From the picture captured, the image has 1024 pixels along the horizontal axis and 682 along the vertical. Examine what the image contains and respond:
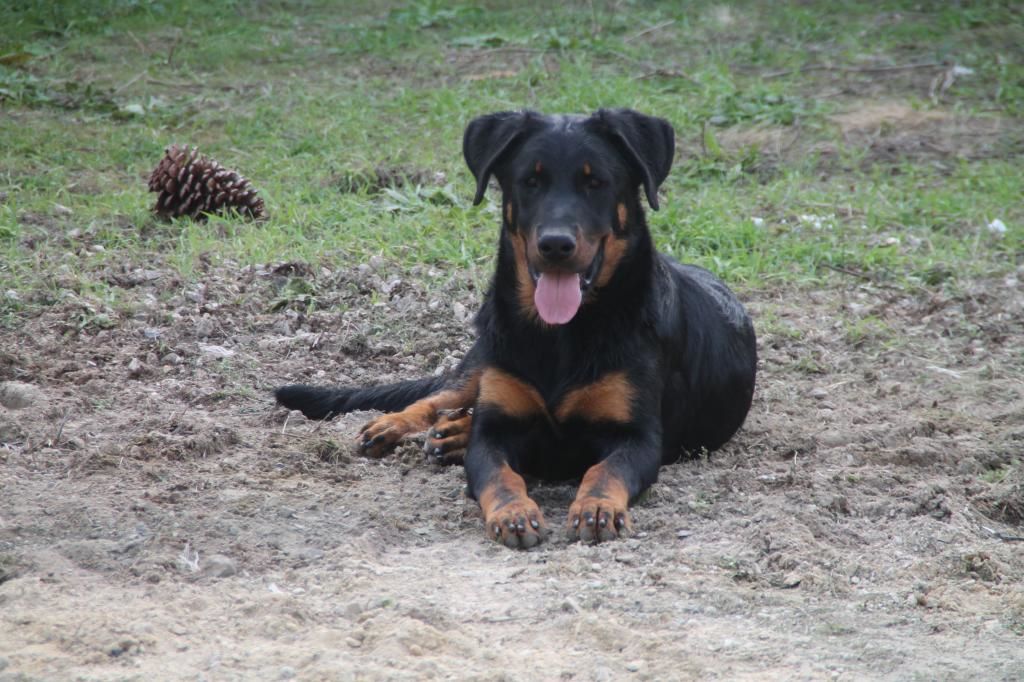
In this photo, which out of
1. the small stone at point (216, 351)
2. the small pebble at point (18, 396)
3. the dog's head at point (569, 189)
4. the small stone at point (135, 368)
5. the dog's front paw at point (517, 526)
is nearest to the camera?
the dog's front paw at point (517, 526)

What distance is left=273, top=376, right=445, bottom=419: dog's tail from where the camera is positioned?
545 cm

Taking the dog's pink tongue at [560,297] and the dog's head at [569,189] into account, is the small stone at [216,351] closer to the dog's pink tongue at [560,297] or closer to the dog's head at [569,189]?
the dog's head at [569,189]

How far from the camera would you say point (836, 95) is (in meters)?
10.8

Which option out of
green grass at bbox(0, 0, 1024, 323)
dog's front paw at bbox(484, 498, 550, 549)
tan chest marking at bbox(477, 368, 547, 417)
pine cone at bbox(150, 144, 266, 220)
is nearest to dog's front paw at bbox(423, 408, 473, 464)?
tan chest marking at bbox(477, 368, 547, 417)

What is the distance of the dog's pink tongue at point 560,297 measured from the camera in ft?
15.3

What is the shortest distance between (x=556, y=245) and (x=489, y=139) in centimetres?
75

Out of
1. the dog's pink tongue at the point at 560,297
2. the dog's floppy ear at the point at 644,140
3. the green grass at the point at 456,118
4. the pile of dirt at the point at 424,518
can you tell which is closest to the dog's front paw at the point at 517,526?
the pile of dirt at the point at 424,518

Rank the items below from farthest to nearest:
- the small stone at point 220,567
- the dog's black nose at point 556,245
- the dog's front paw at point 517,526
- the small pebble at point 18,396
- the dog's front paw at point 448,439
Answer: the small pebble at point 18,396 → the dog's front paw at point 448,439 → the dog's black nose at point 556,245 → the dog's front paw at point 517,526 → the small stone at point 220,567

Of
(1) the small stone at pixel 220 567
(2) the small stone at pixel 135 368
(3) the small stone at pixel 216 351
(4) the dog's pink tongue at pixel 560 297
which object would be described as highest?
(4) the dog's pink tongue at pixel 560 297

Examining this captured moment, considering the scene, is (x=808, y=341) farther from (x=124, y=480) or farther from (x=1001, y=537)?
(x=124, y=480)

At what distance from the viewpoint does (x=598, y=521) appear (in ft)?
13.6

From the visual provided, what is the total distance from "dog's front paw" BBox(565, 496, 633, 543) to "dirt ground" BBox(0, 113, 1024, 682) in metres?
0.07

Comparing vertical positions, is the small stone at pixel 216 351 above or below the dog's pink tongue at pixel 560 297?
below

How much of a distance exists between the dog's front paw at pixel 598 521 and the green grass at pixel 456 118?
3.04 metres
